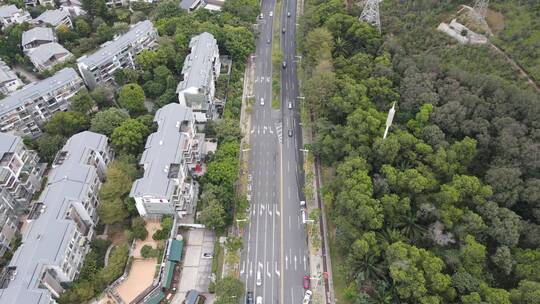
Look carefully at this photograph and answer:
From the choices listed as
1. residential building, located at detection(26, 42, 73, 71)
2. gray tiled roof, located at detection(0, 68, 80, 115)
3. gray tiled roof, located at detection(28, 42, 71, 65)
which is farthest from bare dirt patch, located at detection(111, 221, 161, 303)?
gray tiled roof, located at detection(28, 42, 71, 65)

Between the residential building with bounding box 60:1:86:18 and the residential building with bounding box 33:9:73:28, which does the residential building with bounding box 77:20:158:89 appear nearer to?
the residential building with bounding box 33:9:73:28

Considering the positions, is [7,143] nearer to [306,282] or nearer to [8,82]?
[8,82]

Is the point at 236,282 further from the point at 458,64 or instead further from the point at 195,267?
the point at 458,64

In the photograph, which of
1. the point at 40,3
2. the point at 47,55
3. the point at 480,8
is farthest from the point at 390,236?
the point at 40,3

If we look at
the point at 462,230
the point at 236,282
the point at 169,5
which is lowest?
the point at 236,282

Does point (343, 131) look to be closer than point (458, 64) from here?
Yes

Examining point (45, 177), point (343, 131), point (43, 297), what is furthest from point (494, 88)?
point (45, 177)

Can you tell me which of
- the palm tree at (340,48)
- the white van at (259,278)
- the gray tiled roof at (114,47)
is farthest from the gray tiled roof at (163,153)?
the palm tree at (340,48)
